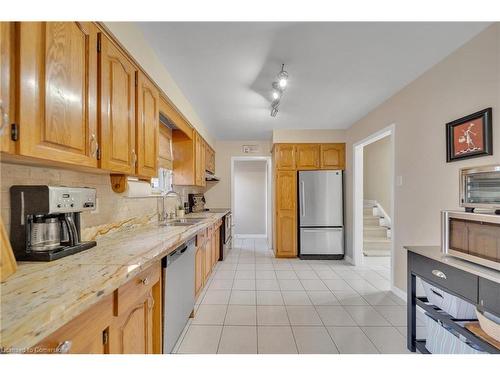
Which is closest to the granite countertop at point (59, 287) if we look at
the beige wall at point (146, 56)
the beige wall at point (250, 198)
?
the beige wall at point (146, 56)

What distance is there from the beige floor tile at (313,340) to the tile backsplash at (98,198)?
180cm

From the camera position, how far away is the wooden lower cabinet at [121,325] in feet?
2.58

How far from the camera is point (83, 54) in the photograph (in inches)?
48.8

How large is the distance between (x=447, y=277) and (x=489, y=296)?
0.88ft

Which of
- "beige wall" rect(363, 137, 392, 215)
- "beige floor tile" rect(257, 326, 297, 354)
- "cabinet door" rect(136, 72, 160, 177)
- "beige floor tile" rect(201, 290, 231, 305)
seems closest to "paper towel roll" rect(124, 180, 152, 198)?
"cabinet door" rect(136, 72, 160, 177)

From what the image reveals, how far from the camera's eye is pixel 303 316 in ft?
7.89

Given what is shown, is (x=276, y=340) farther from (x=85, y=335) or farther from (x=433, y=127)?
(x=433, y=127)

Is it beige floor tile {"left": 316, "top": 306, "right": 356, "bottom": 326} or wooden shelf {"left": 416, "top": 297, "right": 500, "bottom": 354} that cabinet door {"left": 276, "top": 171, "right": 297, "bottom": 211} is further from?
wooden shelf {"left": 416, "top": 297, "right": 500, "bottom": 354}

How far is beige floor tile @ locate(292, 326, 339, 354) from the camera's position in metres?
1.89

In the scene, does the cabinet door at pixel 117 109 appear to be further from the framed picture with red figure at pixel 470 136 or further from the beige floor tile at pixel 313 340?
the framed picture with red figure at pixel 470 136
